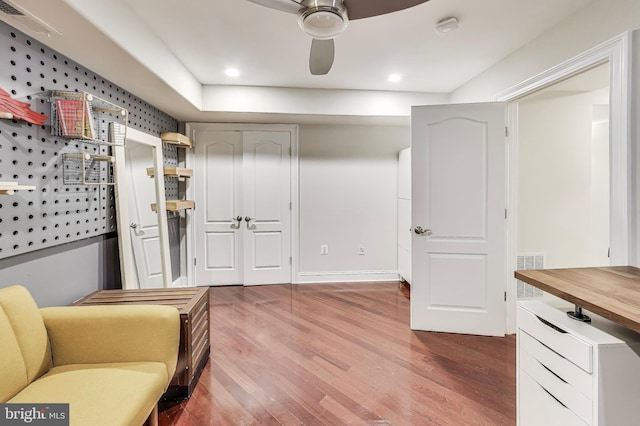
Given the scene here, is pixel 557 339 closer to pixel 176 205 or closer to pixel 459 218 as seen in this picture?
pixel 459 218

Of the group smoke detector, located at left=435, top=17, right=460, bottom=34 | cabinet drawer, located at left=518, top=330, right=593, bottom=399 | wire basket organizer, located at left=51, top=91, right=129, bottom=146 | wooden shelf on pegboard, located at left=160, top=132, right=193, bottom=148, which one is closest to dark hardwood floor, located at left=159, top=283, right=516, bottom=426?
cabinet drawer, located at left=518, top=330, right=593, bottom=399

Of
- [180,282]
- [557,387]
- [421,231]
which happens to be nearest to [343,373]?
[557,387]

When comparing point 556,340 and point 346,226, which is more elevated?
point 346,226

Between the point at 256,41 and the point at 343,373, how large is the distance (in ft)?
8.28

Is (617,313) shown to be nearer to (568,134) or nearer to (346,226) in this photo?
(568,134)

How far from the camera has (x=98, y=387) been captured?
3.93 feet

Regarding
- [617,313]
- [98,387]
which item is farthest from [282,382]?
[617,313]

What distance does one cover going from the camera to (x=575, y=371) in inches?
41.6

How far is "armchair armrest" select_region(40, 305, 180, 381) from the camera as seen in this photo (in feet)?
4.63

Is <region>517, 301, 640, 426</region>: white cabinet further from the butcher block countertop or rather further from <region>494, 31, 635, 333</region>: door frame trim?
<region>494, 31, 635, 333</region>: door frame trim

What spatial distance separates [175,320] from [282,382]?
0.83 meters

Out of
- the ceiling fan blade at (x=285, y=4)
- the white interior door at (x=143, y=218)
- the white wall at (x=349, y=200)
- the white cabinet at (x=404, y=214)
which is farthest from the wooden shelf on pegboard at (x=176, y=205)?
the white cabinet at (x=404, y=214)

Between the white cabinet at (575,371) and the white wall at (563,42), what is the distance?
1631 mm

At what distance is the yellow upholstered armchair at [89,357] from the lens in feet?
3.69
